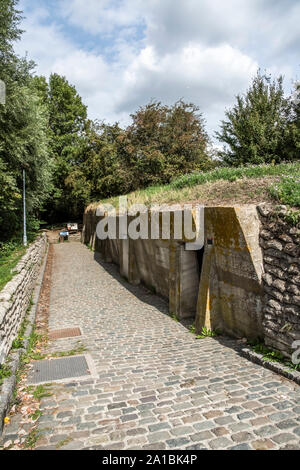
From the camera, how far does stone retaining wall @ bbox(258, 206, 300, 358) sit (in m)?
4.86

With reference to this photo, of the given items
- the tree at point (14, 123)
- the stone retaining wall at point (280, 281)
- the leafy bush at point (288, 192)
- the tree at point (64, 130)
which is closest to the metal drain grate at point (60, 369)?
the stone retaining wall at point (280, 281)

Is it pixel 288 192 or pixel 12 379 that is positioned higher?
pixel 288 192

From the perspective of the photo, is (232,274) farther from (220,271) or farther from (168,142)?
(168,142)

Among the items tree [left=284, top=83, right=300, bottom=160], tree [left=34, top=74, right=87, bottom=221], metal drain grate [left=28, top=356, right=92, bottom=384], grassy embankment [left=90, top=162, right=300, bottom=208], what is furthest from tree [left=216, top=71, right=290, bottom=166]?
tree [left=34, top=74, right=87, bottom=221]

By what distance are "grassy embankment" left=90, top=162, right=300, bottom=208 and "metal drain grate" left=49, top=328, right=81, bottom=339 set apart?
14.5ft

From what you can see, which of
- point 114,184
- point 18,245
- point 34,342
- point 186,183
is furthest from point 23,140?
point 114,184

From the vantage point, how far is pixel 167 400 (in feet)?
13.5

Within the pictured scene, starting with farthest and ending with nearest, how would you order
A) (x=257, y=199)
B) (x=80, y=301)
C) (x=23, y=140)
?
1. (x=23, y=140)
2. (x=80, y=301)
3. (x=257, y=199)

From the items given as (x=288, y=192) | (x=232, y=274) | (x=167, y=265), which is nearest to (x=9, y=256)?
(x=167, y=265)

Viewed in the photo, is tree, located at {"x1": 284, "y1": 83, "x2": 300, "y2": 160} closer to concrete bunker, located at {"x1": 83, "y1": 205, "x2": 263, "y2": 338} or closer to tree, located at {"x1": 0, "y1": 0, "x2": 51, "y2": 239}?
concrete bunker, located at {"x1": 83, "y1": 205, "x2": 263, "y2": 338}

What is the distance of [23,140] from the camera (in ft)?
47.9

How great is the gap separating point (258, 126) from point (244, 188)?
10569 millimetres

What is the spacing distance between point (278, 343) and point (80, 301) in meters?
6.92

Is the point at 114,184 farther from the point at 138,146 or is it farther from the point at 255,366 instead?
the point at 255,366
